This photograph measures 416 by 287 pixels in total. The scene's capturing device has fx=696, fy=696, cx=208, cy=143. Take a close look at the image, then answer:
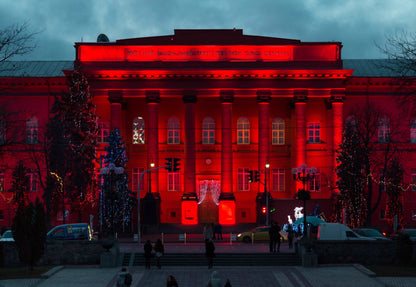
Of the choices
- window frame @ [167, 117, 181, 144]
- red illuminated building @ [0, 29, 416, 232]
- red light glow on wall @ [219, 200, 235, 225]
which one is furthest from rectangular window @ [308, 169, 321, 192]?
window frame @ [167, 117, 181, 144]

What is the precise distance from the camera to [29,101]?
73062 millimetres

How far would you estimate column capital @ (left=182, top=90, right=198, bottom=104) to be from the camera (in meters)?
69.6

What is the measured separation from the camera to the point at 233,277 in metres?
34.2

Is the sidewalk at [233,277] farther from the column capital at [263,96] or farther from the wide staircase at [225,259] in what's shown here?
the column capital at [263,96]

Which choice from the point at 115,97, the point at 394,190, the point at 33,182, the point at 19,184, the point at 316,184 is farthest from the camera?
the point at 33,182

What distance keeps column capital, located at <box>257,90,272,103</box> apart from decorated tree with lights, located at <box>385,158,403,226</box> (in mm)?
13743

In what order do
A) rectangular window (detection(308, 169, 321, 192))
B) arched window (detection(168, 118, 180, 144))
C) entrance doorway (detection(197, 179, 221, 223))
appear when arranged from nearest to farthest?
rectangular window (detection(308, 169, 321, 192)) < entrance doorway (detection(197, 179, 221, 223)) < arched window (detection(168, 118, 180, 144))

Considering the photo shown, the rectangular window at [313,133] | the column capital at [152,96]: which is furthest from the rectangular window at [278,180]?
the column capital at [152,96]

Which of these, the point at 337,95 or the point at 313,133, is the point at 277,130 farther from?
the point at 337,95

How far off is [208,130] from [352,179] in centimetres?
1863

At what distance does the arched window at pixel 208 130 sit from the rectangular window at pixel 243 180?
431 centimetres

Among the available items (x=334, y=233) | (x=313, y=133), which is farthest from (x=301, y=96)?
(x=334, y=233)

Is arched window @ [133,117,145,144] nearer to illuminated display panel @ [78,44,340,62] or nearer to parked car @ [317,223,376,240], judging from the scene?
illuminated display panel @ [78,44,340,62]

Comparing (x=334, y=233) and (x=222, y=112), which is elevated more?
(x=222, y=112)
